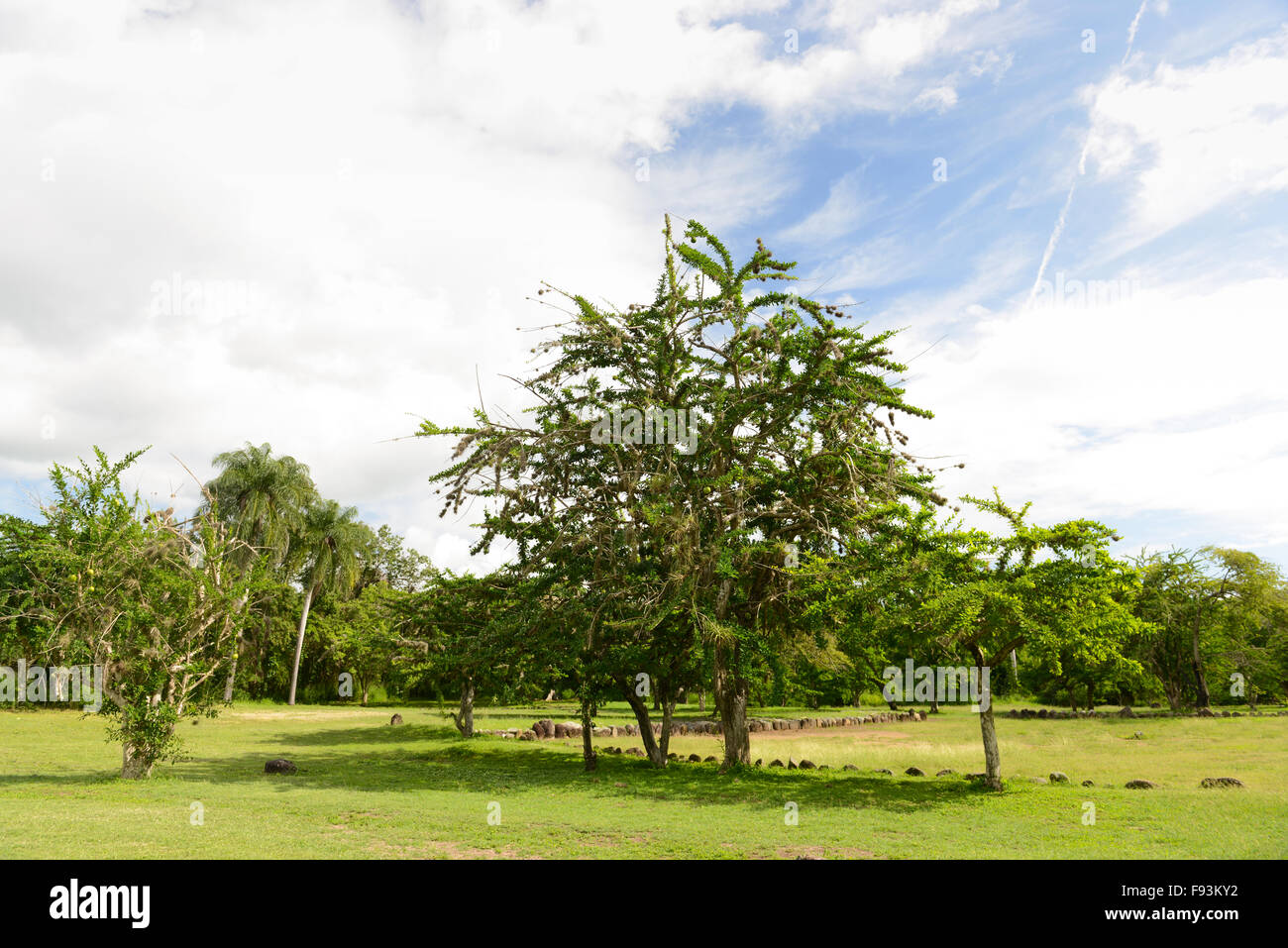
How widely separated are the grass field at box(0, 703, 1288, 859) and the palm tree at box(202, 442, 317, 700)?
992 inches

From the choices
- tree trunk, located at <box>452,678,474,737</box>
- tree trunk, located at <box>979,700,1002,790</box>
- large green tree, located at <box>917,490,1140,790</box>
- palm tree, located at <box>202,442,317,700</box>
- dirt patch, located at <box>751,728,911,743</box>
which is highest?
palm tree, located at <box>202,442,317,700</box>

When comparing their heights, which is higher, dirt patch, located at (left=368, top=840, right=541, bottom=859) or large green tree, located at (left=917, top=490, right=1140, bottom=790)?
large green tree, located at (left=917, top=490, right=1140, bottom=790)

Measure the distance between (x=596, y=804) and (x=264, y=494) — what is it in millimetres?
48886

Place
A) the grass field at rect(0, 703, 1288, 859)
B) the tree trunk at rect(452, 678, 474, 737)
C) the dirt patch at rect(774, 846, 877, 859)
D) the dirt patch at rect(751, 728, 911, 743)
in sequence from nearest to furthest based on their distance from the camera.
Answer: the dirt patch at rect(774, 846, 877, 859)
the grass field at rect(0, 703, 1288, 859)
the tree trunk at rect(452, 678, 474, 737)
the dirt patch at rect(751, 728, 911, 743)

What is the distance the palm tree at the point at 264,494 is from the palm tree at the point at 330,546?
41.0 inches

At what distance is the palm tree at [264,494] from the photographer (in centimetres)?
5459

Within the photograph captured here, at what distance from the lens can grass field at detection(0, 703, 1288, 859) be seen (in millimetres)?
10836

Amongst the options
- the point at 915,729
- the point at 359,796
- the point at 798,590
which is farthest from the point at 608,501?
the point at 915,729

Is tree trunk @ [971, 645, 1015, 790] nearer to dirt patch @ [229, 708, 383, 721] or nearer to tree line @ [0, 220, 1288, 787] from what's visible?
tree line @ [0, 220, 1288, 787]

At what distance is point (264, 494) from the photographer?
55906 millimetres

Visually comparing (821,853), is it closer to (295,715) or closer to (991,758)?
(991,758)

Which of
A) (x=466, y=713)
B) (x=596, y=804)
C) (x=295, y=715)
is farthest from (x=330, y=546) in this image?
(x=596, y=804)

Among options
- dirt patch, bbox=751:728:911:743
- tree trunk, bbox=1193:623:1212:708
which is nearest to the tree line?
dirt patch, bbox=751:728:911:743
